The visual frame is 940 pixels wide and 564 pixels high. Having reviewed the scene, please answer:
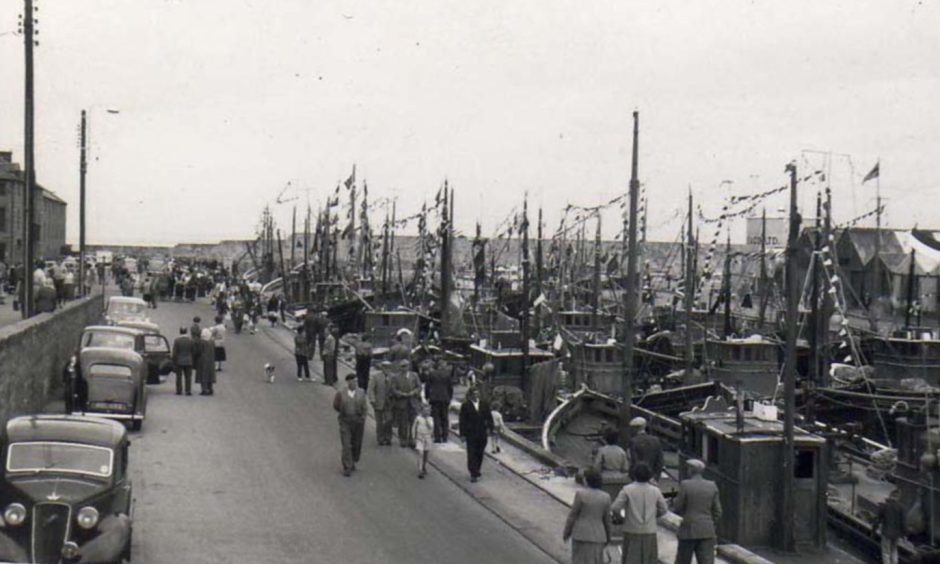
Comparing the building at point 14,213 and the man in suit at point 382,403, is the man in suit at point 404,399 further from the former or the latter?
the building at point 14,213

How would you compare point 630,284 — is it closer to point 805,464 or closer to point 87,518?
point 805,464

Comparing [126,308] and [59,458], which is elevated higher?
[126,308]

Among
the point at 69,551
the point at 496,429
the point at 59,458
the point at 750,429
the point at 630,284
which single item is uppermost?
the point at 630,284

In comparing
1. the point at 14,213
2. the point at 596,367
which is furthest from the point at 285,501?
the point at 14,213

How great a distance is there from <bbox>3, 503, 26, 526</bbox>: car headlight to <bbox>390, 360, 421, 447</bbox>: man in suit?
10.1 meters

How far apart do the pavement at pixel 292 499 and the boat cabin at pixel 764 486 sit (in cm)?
288

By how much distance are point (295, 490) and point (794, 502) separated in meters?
7.31

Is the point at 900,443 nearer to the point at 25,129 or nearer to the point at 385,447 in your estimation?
the point at 385,447

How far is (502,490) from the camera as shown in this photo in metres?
17.7

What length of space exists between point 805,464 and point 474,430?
507 cm

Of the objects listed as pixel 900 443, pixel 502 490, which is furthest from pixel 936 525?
pixel 502 490

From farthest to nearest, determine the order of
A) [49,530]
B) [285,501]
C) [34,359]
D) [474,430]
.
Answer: [34,359]
[474,430]
[285,501]
[49,530]

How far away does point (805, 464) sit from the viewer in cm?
1639

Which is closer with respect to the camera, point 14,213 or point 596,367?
point 596,367
